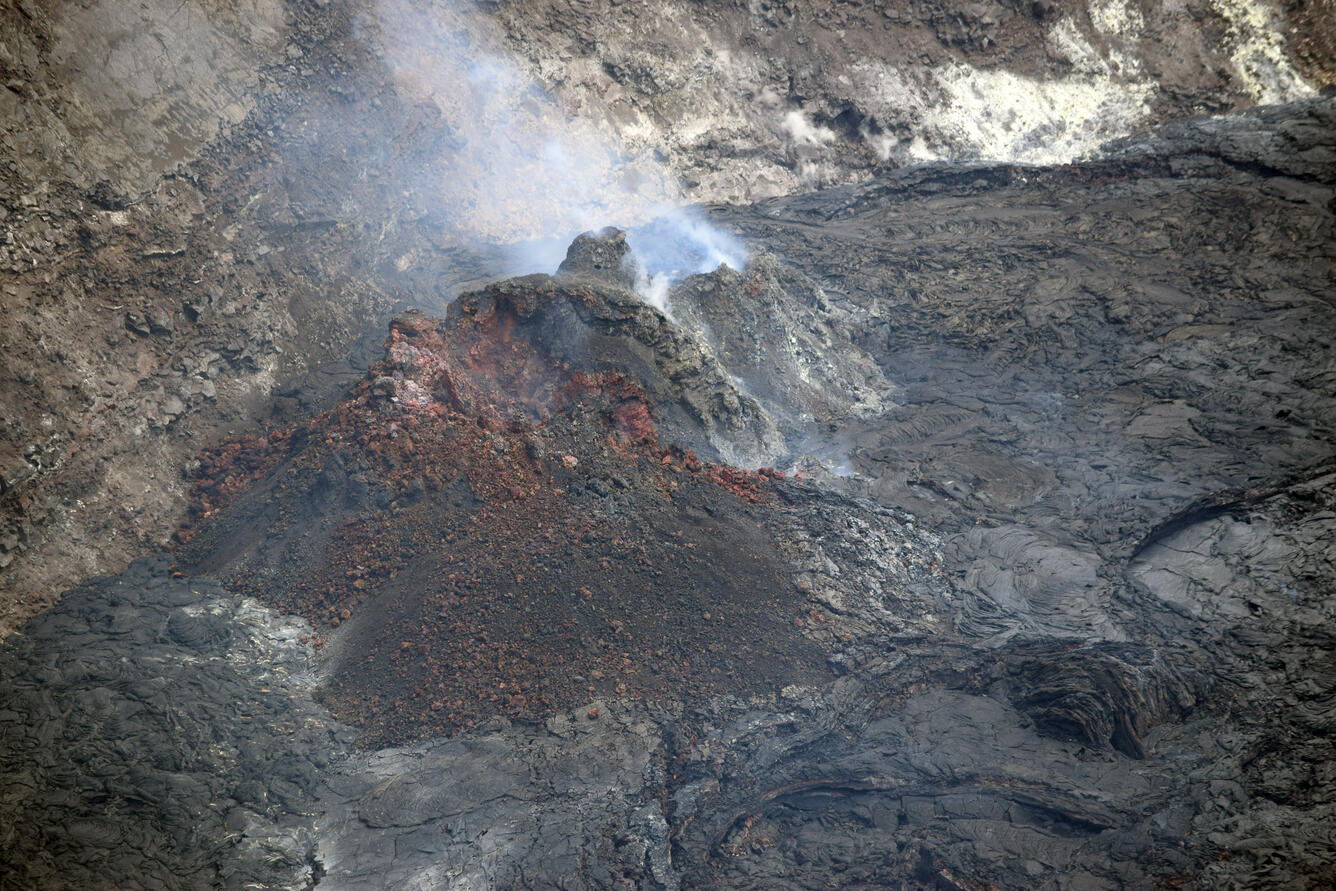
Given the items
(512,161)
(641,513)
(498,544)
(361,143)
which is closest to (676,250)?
(512,161)

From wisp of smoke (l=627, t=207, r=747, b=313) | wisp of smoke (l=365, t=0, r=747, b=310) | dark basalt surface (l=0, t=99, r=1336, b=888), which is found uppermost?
wisp of smoke (l=365, t=0, r=747, b=310)

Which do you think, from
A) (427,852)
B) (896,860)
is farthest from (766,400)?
(427,852)

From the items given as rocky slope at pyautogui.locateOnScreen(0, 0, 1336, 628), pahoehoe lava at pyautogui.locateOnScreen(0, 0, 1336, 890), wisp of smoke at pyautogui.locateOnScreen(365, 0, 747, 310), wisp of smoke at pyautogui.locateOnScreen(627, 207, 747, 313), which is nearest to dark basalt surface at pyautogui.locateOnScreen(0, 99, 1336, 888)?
pahoehoe lava at pyautogui.locateOnScreen(0, 0, 1336, 890)

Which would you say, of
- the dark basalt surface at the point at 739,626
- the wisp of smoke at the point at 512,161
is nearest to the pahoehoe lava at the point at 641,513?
the dark basalt surface at the point at 739,626

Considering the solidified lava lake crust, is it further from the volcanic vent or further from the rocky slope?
the rocky slope

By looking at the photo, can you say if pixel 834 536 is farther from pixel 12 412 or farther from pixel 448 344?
pixel 12 412

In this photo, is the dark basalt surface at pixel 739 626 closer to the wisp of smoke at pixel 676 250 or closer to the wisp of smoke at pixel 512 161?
the wisp of smoke at pixel 676 250

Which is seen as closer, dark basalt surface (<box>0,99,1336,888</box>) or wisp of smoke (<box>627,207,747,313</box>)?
dark basalt surface (<box>0,99,1336,888</box>)
